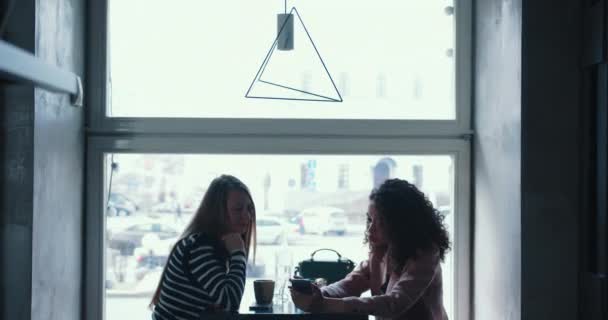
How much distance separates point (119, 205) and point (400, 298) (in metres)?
1.45

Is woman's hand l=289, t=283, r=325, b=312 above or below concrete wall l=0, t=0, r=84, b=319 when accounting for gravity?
below

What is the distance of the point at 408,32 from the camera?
10.8 ft

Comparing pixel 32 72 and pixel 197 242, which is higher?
pixel 32 72

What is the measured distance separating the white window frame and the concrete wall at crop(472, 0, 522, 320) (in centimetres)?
8

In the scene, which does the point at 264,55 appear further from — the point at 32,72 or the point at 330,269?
the point at 32,72

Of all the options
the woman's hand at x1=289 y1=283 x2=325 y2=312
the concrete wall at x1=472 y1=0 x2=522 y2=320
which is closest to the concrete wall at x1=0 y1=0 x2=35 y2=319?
the woman's hand at x1=289 y1=283 x2=325 y2=312

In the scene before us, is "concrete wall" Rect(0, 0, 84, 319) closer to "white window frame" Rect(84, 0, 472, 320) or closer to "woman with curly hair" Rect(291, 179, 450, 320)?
"white window frame" Rect(84, 0, 472, 320)

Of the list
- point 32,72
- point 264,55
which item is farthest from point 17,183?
point 264,55

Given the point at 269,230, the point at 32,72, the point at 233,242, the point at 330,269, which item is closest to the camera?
the point at 32,72

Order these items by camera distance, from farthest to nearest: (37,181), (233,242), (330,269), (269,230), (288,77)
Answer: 1. (269,230)
2. (288,77)
3. (330,269)
4. (233,242)
5. (37,181)

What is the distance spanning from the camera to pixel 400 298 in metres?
2.38

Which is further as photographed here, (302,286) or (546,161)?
(546,161)

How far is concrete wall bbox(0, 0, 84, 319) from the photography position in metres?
2.42

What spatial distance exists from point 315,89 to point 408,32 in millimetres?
524
